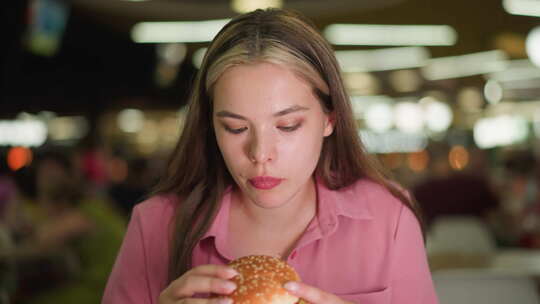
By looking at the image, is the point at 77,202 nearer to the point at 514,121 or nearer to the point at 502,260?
the point at 502,260

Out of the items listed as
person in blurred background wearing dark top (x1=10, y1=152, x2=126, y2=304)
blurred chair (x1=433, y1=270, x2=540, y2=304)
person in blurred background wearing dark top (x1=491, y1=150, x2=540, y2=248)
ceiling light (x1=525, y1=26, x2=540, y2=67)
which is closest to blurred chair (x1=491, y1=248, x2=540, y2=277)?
blurred chair (x1=433, y1=270, x2=540, y2=304)

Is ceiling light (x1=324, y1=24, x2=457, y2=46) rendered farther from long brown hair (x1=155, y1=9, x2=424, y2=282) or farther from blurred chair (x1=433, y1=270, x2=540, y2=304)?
long brown hair (x1=155, y1=9, x2=424, y2=282)

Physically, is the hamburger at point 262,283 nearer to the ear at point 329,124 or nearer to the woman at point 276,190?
the woman at point 276,190

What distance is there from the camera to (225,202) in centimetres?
171

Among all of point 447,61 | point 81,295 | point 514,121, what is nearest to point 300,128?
point 81,295

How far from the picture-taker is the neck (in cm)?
168

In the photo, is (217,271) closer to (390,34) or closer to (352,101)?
(352,101)

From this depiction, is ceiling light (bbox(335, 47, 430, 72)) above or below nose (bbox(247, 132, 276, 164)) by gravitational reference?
above

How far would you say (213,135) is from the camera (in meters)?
1.75

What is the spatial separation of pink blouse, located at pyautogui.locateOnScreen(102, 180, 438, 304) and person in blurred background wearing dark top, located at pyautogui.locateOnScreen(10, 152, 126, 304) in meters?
2.44

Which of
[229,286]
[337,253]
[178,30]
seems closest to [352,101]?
[337,253]

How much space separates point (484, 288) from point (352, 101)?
120 centimetres

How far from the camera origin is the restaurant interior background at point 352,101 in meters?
4.13

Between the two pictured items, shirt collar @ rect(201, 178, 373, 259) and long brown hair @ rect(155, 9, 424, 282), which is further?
shirt collar @ rect(201, 178, 373, 259)
